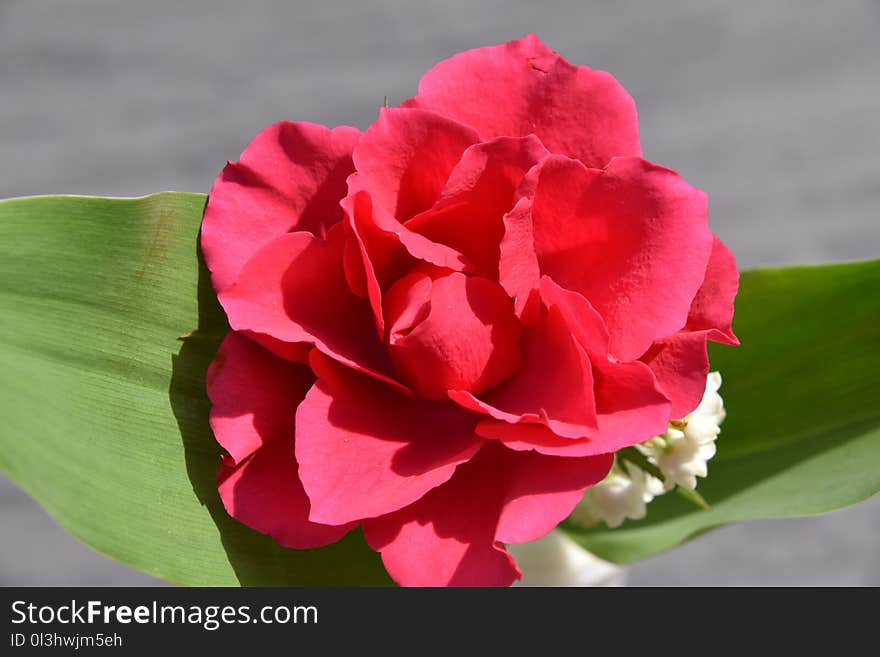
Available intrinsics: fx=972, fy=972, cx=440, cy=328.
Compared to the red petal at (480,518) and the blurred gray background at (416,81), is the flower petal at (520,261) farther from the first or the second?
the blurred gray background at (416,81)

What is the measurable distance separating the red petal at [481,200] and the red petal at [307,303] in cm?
3

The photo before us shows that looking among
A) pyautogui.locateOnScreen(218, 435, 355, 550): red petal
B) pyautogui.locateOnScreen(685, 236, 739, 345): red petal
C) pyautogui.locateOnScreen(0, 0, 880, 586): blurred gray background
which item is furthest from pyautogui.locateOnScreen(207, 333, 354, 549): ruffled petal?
pyautogui.locateOnScreen(0, 0, 880, 586): blurred gray background

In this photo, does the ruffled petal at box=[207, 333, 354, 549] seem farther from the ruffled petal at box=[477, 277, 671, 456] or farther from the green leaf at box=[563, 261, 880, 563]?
the green leaf at box=[563, 261, 880, 563]

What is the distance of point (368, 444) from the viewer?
26 cm

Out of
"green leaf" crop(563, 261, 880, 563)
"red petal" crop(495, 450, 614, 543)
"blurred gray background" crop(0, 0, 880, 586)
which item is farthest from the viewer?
"blurred gray background" crop(0, 0, 880, 586)

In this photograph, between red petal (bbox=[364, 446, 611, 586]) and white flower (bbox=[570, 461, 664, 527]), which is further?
white flower (bbox=[570, 461, 664, 527])

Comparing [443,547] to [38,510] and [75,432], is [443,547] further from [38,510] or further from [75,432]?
[38,510]

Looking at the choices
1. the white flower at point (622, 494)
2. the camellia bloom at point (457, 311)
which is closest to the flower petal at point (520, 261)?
the camellia bloom at point (457, 311)

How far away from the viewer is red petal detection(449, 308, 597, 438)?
0.80 ft

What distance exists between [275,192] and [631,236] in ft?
0.32

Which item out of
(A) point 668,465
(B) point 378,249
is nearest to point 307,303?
(B) point 378,249

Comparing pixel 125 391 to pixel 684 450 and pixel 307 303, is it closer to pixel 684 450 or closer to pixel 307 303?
pixel 307 303

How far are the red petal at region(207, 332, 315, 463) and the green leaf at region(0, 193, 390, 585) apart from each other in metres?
0.03

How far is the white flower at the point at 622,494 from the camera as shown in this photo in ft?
1.17
